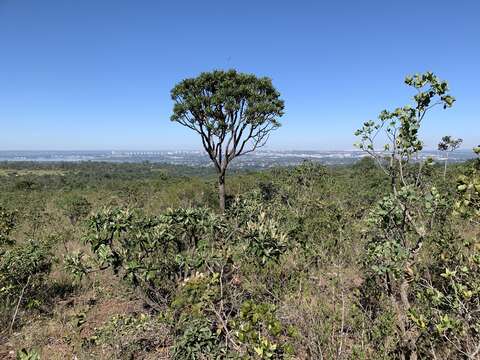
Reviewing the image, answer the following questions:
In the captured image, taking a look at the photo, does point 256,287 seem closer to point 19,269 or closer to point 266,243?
point 266,243

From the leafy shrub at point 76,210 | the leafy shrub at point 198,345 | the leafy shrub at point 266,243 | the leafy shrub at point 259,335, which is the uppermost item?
the leafy shrub at point 266,243

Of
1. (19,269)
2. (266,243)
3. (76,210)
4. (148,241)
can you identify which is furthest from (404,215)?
(76,210)

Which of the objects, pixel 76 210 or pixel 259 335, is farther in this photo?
pixel 76 210

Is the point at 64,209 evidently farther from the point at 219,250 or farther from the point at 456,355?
the point at 456,355

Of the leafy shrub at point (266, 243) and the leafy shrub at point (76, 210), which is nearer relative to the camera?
the leafy shrub at point (266, 243)

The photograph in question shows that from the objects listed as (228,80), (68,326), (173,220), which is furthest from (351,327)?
(228,80)

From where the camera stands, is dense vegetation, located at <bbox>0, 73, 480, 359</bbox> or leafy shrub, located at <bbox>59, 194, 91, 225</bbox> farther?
leafy shrub, located at <bbox>59, 194, 91, 225</bbox>

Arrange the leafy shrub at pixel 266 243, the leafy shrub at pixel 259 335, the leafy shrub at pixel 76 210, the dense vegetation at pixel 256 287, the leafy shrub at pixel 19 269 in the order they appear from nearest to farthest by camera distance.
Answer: the leafy shrub at pixel 259 335, the dense vegetation at pixel 256 287, the leafy shrub at pixel 266 243, the leafy shrub at pixel 19 269, the leafy shrub at pixel 76 210

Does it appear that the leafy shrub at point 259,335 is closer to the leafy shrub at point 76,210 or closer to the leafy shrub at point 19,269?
the leafy shrub at point 19,269

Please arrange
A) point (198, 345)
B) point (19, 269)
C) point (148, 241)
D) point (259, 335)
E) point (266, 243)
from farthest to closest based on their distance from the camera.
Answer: point (19, 269) < point (148, 241) < point (266, 243) < point (198, 345) < point (259, 335)

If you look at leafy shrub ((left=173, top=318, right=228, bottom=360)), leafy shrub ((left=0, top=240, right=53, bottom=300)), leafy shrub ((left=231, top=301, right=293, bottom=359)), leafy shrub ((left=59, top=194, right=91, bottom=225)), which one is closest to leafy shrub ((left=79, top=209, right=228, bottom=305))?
leafy shrub ((left=173, top=318, right=228, bottom=360))

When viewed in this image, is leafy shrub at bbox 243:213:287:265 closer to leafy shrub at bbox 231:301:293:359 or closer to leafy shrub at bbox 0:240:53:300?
leafy shrub at bbox 231:301:293:359

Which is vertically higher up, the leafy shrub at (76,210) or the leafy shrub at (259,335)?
the leafy shrub at (259,335)

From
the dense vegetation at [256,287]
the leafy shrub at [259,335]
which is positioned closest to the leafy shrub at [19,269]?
the dense vegetation at [256,287]
